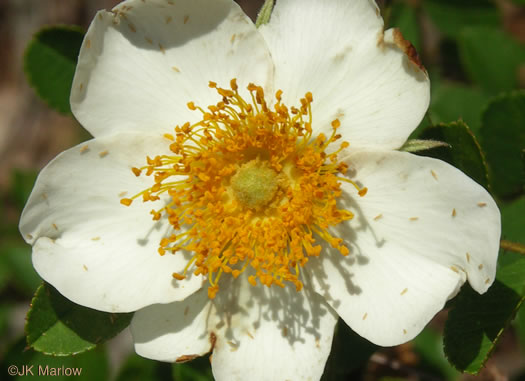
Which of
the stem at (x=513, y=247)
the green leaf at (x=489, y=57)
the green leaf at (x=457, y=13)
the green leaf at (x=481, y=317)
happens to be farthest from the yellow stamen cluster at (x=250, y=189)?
the green leaf at (x=457, y=13)

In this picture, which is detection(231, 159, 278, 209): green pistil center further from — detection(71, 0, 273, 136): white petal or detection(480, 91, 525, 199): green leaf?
detection(480, 91, 525, 199): green leaf

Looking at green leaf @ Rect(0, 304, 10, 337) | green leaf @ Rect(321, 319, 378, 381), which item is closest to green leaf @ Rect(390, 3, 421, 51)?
green leaf @ Rect(321, 319, 378, 381)

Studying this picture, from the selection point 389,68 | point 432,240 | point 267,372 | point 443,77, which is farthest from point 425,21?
point 267,372

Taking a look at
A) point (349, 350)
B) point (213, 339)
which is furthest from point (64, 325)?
point (349, 350)

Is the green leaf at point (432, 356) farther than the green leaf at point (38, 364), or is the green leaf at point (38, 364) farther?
the green leaf at point (432, 356)

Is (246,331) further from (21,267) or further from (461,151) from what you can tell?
(21,267)

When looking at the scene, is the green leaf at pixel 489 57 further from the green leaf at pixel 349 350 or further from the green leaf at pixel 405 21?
the green leaf at pixel 349 350

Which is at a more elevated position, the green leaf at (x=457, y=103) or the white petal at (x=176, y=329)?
the white petal at (x=176, y=329)
